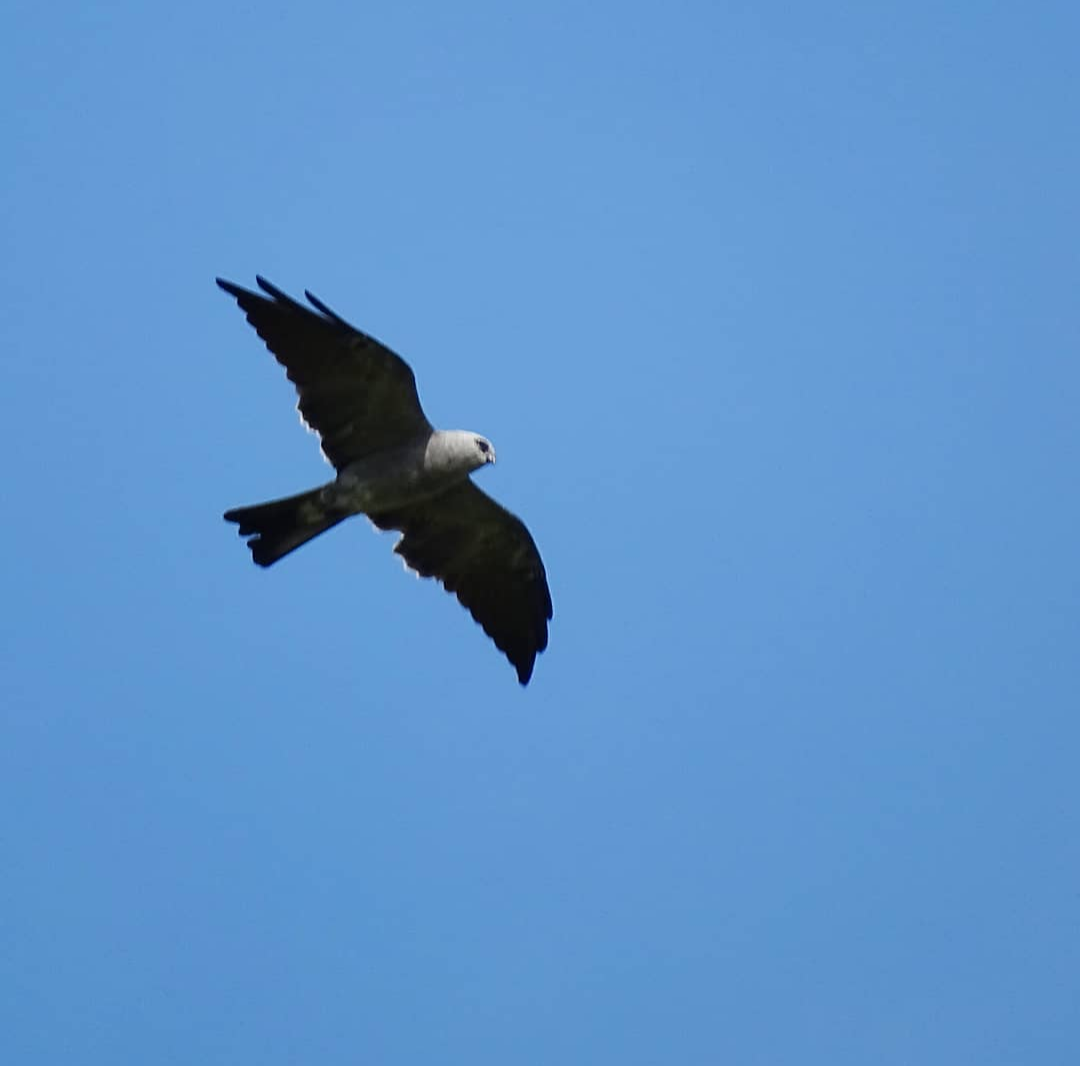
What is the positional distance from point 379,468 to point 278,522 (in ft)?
2.85

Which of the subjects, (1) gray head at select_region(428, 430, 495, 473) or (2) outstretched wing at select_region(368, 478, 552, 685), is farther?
(2) outstretched wing at select_region(368, 478, 552, 685)

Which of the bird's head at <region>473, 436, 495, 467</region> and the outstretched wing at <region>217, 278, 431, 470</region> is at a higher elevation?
the outstretched wing at <region>217, 278, 431, 470</region>

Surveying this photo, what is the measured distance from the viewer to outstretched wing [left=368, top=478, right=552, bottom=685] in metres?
13.9

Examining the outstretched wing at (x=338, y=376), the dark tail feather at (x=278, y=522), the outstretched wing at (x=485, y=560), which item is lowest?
the dark tail feather at (x=278, y=522)

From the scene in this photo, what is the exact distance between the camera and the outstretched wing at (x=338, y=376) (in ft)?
41.7

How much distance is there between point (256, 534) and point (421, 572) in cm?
156

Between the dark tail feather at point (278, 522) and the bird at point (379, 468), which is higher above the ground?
the bird at point (379, 468)

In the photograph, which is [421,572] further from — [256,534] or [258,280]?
[258,280]

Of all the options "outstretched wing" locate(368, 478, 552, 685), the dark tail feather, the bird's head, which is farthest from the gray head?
the dark tail feather

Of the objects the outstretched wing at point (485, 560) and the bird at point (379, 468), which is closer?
the bird at point (379, 468)

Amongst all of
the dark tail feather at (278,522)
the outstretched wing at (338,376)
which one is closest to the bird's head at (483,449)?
the outstretched wing at (338,376)

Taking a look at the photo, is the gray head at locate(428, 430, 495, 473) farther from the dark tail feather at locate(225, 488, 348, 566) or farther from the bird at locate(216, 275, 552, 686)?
the dark tail feather at locate(225, 488, 348, 566)

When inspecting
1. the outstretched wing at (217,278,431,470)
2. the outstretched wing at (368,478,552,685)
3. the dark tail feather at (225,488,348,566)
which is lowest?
the dark tail feather at (225,488,348,566)

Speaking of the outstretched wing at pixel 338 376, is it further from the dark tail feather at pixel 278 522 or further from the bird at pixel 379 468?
the dark tail feather at pixel 278 522
